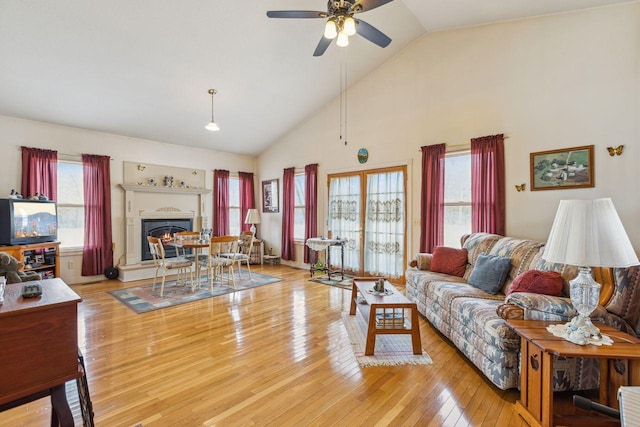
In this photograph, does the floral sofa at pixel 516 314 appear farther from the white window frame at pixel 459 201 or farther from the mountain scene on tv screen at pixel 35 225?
the mountain scene on tv screen at pixel 35 225

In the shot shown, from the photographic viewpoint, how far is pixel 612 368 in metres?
1.81

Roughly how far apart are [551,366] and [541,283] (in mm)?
901

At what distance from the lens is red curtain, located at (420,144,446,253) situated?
14.9 feet

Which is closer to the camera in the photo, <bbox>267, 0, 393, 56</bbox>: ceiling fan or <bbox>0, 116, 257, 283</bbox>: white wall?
<bbox>267, 0, 393, 56</bbox>: ceiling fan

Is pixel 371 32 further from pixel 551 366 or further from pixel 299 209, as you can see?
pixel 299 209

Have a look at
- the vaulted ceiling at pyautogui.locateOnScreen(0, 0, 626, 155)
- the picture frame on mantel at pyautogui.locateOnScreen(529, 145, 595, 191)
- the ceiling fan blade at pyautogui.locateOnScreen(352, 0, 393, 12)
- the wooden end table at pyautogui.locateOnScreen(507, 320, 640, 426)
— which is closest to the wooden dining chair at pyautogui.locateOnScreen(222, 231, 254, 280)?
the vaulted ceiling at pyautogui.locateOnScreen(0, 0, 626, 155)

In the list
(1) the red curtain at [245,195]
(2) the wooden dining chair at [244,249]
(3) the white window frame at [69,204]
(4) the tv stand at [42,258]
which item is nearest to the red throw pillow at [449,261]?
(2) the wooden dining chair at [244,249]

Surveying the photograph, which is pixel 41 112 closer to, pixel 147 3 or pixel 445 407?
pixel 147 3

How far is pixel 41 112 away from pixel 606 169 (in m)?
7.83

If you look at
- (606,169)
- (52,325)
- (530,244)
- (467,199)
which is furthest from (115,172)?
(606,169)

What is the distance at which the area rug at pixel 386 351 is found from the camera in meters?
2.54

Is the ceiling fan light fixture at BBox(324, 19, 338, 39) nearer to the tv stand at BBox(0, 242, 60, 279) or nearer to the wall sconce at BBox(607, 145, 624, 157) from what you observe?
the wall sconce at BBox(607, 145, 624, 157)

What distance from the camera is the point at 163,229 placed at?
629cm

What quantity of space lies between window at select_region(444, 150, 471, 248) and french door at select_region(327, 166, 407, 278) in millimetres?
718
